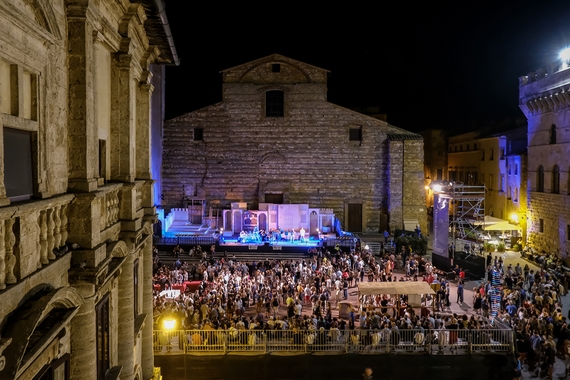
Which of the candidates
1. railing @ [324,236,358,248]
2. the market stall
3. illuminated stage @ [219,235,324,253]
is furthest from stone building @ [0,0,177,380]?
railing @ [324,236,358,248]

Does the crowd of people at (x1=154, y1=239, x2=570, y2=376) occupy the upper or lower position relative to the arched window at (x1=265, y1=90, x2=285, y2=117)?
lower

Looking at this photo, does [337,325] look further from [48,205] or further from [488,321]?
[48,205]

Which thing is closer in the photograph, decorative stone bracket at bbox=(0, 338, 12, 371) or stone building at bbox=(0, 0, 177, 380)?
decorative stone bracket at bbox=(0, 338, 12, 371)

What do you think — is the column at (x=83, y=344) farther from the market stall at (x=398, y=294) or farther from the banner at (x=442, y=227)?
the banner at (x=442, y=227)

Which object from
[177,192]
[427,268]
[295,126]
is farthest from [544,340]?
[177,192]

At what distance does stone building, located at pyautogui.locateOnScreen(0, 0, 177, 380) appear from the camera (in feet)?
15.3

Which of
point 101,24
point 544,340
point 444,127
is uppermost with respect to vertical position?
point 444,127

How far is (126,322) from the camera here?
30.7 ft

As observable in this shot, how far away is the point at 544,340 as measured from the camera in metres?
16.8

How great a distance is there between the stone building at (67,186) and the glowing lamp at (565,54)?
28288 millimetres

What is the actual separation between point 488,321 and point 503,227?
17618 millimetres

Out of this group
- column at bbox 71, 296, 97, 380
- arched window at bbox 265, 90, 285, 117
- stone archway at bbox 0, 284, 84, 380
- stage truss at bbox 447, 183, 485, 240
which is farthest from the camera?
arched window at bbox 265, 90, 285, 117

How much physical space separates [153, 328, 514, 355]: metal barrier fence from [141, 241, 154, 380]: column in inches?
180

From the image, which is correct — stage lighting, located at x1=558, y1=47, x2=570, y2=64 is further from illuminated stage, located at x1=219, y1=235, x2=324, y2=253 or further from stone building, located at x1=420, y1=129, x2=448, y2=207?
stone building, located at x1=420, y1=129, x2=448, y2=207
